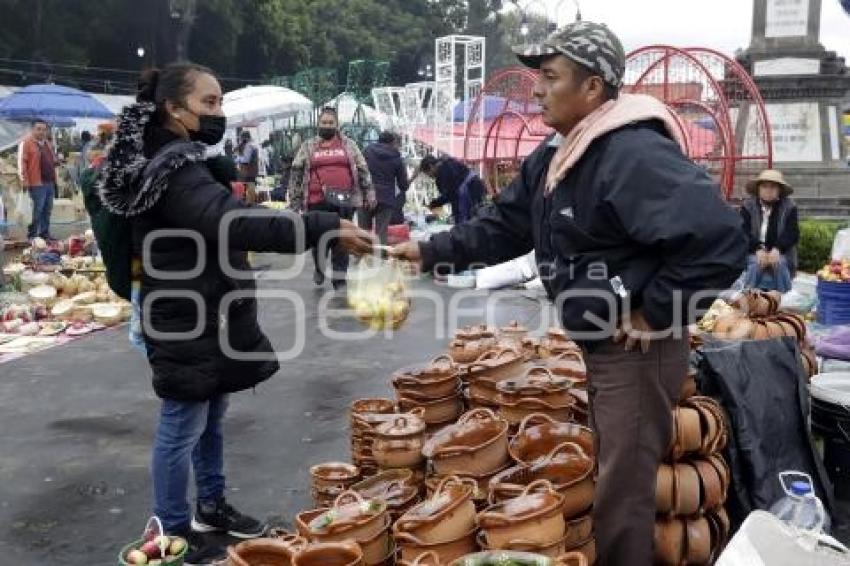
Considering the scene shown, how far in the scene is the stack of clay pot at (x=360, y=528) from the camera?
2707mm

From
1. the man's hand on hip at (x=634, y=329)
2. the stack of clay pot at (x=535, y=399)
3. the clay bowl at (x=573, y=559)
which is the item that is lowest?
the clay bowl at (x=573, y=559)

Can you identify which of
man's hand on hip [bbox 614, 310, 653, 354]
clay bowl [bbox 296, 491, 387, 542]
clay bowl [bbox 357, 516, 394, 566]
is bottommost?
clay bowl [bbox 357, 516, 394, 566]

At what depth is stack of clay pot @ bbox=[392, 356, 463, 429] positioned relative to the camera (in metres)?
3.74

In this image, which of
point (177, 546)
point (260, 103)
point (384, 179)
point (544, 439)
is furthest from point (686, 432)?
point (260, 103)

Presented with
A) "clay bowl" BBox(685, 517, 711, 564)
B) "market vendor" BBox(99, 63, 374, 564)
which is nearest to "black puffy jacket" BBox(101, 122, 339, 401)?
"market vendor" BBox(99, 63, 374, 564)

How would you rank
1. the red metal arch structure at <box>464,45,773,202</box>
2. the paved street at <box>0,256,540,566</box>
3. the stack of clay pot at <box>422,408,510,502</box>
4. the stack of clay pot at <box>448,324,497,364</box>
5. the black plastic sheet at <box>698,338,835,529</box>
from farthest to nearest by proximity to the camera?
the red metal arch structure at <box>464,45,773,202</box>
the stack of clay pot at <box>448,324,497,364</box>
the paved street at <box>0,256,540,566</box>
the black plastic sheet at <box>698,338,835,529</box>
the stack of clay pot at <box>422,408,510,502</box>

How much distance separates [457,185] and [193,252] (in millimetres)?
9123

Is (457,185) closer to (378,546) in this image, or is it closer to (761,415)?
(761,415)

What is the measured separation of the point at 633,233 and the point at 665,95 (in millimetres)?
8942

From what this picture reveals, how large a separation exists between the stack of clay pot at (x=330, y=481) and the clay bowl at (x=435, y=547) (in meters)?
0.69

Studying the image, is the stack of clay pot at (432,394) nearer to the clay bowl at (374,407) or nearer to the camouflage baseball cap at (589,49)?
the clay bowl at (374,407)

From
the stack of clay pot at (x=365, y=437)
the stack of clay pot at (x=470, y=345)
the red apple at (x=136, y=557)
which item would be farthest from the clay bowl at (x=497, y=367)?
the red apple at (x=136, y=557)

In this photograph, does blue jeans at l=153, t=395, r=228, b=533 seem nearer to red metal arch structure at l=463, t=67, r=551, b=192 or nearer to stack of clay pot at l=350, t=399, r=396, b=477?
stack of clay pot at l=350, t=399, r=396, b=477

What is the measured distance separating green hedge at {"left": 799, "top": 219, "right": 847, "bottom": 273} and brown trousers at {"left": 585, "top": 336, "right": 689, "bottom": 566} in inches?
357
